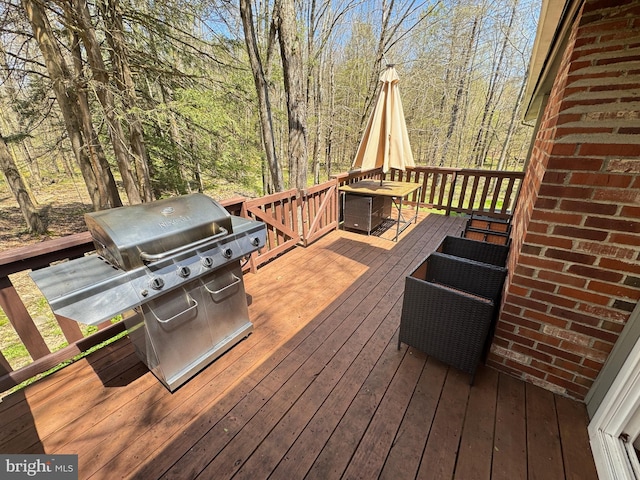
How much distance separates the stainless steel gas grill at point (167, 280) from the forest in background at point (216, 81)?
2.86 m

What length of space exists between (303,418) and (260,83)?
5.27 m

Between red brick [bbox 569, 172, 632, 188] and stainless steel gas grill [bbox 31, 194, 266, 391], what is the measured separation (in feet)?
6.44

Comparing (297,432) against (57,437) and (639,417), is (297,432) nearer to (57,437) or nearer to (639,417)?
(57,437)

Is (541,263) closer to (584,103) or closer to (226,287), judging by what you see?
(584,103)

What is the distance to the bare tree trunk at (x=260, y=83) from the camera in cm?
456

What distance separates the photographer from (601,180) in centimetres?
130

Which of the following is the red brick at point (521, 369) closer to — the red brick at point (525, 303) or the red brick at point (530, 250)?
the red brick at point (525, 303)

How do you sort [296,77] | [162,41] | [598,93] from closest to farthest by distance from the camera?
[598,93] < [296,77] < [162,41]

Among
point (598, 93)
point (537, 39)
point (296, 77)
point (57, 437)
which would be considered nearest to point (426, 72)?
point (296, 77)

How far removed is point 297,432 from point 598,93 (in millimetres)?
2378

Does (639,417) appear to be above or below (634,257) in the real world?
below

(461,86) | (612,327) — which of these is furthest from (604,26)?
(461,86)

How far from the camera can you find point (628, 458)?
127 cm

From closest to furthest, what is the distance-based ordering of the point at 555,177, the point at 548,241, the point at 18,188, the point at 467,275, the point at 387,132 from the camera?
the point at 555,177, the point at 548,241, the point at 467,275, the point at 387,132, the point at 18,188
